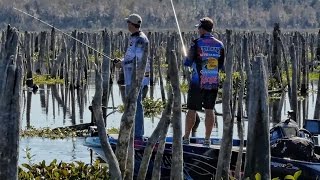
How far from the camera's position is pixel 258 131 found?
8.00 meters

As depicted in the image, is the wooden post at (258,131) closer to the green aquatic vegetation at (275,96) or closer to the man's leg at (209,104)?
the man's leg at (209,104)

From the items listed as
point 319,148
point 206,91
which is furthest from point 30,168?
point 319,148

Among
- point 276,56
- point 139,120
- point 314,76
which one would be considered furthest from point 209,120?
point 314,76

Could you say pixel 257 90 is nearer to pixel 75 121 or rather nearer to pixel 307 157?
pixel 307 157

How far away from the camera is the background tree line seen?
4929 inches

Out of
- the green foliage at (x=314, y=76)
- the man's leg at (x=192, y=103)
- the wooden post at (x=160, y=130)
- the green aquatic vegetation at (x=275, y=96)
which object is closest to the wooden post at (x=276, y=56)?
the green aquatic vegetation at (x=275, y=96)

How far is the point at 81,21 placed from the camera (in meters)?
128

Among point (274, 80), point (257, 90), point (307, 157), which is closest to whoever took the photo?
point (257, 90)

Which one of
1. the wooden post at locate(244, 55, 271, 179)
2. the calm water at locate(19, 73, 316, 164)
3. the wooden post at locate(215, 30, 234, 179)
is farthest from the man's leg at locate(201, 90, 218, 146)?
the wooden post at locate(244, 55, 271, 179)

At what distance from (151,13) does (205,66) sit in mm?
116231

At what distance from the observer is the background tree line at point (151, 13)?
411 feet

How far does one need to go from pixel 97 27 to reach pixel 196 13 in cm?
1501

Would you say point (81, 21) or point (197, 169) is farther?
point (81, 21)

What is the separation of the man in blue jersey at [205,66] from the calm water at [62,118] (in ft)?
8.52
